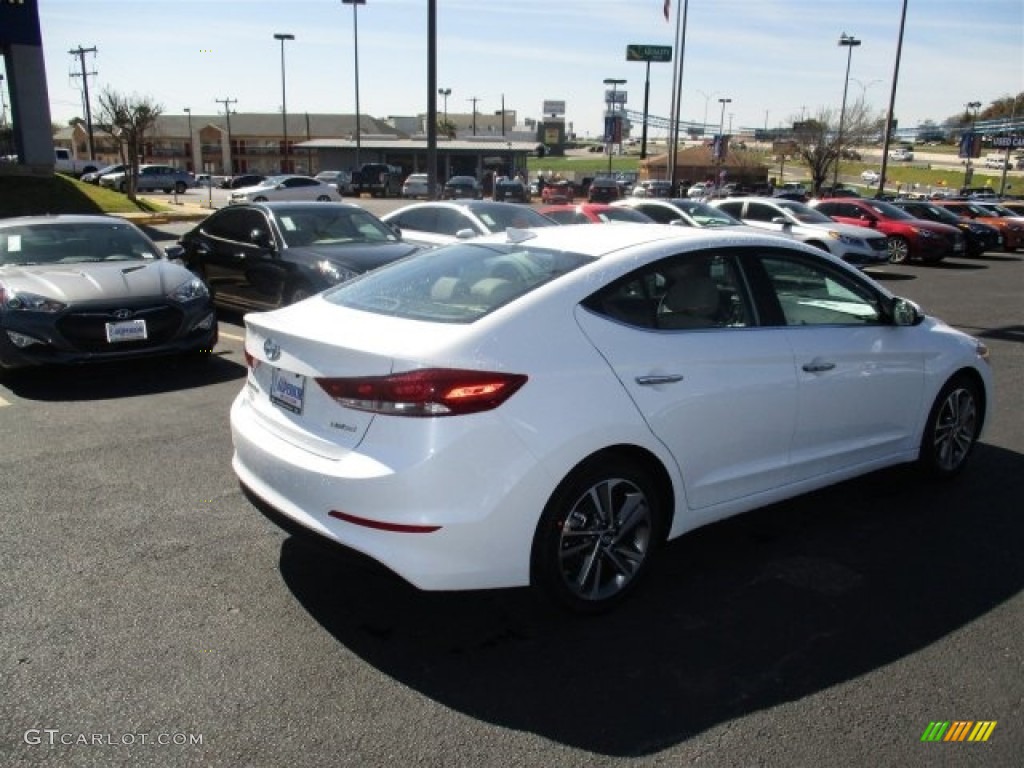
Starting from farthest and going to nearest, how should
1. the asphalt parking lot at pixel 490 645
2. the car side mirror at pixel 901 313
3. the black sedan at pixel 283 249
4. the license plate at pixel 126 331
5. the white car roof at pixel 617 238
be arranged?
1. the black sedan at pixel 283 249
2. the license plate at pixel 126 331
3. the car side mirror at pixel 901 313
4. the white car roof at pixel 617 238
5. the asphalt parking lot at pixel 490 645

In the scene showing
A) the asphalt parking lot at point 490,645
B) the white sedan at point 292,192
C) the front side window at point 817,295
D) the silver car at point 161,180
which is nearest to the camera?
the asphalt parking lot at point 490,645

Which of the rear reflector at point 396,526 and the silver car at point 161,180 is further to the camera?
the silver car at point 161,180

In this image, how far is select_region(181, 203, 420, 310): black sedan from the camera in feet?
29.0

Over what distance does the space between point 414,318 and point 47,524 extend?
7.56 ft

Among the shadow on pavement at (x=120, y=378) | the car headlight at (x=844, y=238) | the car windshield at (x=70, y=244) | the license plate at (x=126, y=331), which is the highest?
the car windshield at (x=70, y=244)

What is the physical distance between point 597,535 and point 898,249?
2021 cm

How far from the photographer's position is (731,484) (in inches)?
152

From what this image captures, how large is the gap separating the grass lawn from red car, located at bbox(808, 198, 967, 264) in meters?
21.2

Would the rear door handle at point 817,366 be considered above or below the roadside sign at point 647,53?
below

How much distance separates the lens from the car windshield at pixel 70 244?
26.0 feet

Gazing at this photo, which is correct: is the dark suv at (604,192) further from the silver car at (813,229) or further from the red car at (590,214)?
the red car at (590,214)

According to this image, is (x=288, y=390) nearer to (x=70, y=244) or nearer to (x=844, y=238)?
(x=70, y=244)

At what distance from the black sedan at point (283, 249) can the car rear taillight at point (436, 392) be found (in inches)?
222

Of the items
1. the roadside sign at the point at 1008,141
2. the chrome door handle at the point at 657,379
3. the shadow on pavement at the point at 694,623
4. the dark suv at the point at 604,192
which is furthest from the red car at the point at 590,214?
the roadside sign at the point at 1008,141
